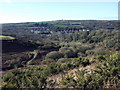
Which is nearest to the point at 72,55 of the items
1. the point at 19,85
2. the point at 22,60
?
the point at 22,60

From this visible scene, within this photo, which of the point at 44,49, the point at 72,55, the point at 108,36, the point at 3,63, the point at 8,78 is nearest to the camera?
the point at 8,78

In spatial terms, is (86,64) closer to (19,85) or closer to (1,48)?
(19,85)

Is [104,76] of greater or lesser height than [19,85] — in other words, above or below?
above

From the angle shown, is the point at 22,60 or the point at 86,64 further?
the point at 22,60

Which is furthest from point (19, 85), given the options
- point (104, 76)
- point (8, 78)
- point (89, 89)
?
point (104, 76)

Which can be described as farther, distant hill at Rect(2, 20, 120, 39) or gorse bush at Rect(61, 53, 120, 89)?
distant hill at Rect(2, 20, 120, 39)

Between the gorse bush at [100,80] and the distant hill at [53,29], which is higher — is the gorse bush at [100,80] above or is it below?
below

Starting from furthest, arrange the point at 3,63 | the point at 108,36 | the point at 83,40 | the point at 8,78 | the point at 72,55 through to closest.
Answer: the point at 83,40 < the point at 108,36 < the point at 72,55 < the point at 3,63 < the point at 8,78

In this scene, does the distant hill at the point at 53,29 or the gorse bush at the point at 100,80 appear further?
the distant hill at the point at 53,29

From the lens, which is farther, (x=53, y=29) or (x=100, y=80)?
(x=53, y=29)

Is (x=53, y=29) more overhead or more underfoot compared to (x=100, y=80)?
more overhead

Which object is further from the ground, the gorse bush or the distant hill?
the distant hill
